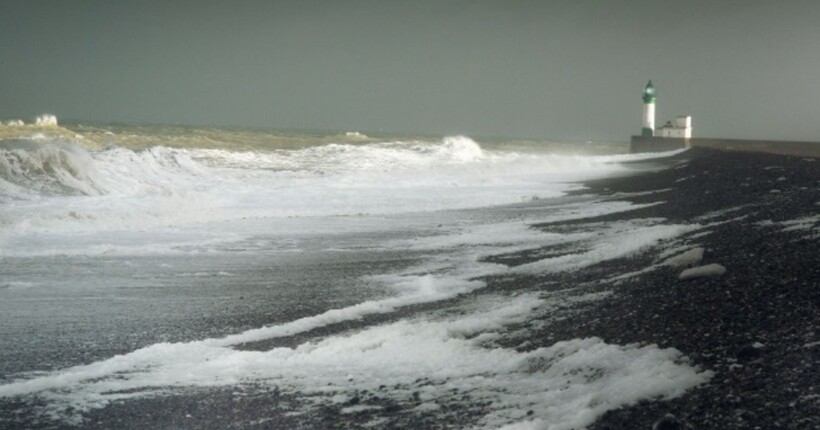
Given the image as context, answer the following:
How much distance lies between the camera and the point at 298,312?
682 centimetres

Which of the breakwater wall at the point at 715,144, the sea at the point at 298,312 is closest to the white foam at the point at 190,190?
the sea at the point at 298,312

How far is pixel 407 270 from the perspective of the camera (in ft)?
28.4

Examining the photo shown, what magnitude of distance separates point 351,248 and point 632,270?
3936 millimetres

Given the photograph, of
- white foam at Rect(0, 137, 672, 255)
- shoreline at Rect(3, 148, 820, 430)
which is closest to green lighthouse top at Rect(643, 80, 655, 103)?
white foam at Rect(0, 137, 672, 255)

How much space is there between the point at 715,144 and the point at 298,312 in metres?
39.4

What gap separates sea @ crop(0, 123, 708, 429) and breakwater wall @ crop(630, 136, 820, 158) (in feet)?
72.1

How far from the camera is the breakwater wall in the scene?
112ft

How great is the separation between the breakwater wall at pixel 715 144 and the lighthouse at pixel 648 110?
26.6 inches

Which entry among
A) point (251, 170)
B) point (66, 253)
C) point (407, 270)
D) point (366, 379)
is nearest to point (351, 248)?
point (407, 270)

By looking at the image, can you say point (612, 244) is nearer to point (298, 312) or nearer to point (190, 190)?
point (298, 312)

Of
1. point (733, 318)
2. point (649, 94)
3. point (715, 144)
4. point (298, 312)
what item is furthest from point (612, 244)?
point (649, 94)

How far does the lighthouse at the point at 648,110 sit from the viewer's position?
50.0 metres

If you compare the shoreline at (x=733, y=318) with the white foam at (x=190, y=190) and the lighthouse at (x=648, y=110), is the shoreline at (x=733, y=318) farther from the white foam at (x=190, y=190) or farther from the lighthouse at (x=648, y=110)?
the lighthouse at (x=648, y=110)

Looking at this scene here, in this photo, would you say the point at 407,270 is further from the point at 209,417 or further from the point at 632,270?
the point at 209,417
